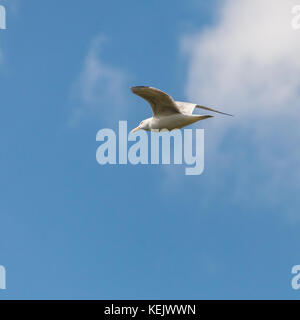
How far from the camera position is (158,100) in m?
28.9

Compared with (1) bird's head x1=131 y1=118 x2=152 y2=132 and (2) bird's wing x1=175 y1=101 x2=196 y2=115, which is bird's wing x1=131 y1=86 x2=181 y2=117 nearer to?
(2) bird's wing x1=175 y1=101 x2=196 y2=115

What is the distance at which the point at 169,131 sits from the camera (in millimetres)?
30500

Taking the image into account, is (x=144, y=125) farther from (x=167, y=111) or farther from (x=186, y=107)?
(x=186, y=107)

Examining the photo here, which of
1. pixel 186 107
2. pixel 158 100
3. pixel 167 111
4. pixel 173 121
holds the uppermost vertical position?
pixel 186 107

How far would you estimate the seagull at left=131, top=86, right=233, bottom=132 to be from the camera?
93.0 ft

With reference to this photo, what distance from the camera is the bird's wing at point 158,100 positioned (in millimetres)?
27562

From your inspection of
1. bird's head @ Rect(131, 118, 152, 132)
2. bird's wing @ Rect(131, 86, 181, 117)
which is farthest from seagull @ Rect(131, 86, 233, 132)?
bird's head @ Rect(131, 118, 152, 132)

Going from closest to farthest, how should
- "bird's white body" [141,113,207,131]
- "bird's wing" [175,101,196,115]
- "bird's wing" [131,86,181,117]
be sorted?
"bird's wing" [131,86,181,117], "bird's white body" [141,113,207,131], "bird's wing" [175,101,196,115]

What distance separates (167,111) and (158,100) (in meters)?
1.03

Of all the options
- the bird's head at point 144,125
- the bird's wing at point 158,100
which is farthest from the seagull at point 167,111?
the bird's head at point 144,125

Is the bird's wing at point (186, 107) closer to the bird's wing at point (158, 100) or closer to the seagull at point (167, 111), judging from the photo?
the seagull at point (167, 111)

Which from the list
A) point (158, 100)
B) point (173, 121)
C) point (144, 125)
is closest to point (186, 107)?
point (173, 121)

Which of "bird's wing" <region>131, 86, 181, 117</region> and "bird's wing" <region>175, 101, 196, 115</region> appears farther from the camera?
"bird's wing" <region>175, 101, 196, 115</region>

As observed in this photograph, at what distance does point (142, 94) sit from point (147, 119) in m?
3.81
